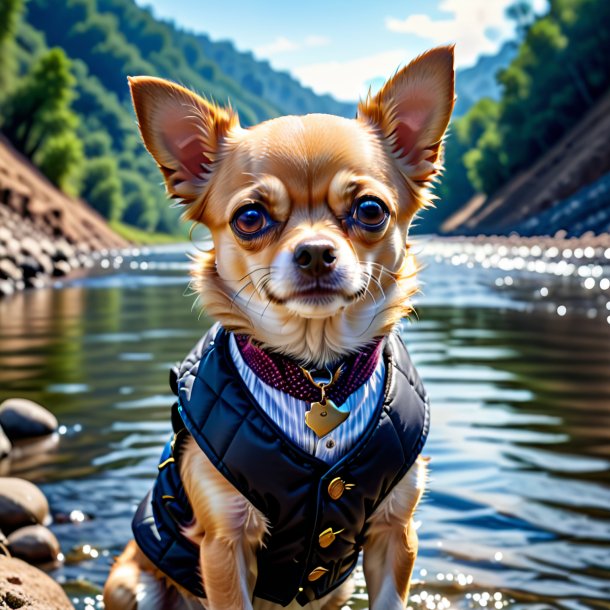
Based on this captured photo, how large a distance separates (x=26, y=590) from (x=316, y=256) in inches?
109

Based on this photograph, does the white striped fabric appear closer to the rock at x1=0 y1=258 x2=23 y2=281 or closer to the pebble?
the pebble

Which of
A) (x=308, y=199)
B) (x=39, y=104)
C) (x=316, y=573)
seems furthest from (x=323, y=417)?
(x=39, y=104)

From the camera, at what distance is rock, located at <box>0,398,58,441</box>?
9484 mm

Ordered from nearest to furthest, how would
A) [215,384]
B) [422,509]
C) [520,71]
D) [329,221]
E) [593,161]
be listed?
[329,221] → [215,384] → [422,509] → [593,161] → [520,71]

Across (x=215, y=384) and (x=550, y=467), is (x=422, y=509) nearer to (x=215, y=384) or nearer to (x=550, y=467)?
(x=550, y=467)

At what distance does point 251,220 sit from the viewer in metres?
3.90

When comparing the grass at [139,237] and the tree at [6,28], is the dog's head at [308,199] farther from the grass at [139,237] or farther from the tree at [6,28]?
the grass at [139,237]

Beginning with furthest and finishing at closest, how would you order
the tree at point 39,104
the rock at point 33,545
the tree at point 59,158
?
the tree at point 59,158 → the tree at point 39,104 → the rock at point 33,545

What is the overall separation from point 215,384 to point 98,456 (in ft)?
16.3

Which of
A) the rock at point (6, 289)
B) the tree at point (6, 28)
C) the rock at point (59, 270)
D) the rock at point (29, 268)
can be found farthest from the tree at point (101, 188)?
the rock at point (6, 289)

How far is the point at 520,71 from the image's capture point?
92875mm

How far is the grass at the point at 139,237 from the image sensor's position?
11946 cm

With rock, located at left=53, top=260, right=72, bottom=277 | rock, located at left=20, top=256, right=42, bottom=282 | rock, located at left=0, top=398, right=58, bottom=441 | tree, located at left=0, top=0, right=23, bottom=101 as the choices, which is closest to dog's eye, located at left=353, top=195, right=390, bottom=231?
rock, located at left=0, top=398, right=58, bottom=441

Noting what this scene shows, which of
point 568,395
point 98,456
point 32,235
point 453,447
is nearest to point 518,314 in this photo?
point 568,395
